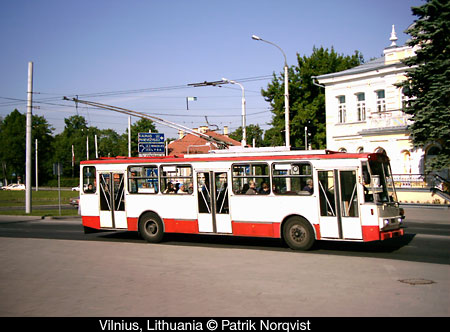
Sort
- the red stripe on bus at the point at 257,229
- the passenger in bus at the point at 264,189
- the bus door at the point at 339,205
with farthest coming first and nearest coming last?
→ the passenger in bus at the point at 264,189
the red stripe on bus at the point at 257,229
the bus door at the point at 339,205

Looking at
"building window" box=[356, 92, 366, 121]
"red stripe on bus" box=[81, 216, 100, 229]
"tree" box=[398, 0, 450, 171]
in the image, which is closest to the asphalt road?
"red stripe on bus" box=[81, 216, 100, 229]

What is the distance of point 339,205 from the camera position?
12367 millimetres

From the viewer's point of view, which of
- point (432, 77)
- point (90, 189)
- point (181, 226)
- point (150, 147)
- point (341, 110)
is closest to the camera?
point (181, 226)

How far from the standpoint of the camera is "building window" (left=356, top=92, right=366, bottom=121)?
39688 millimetres

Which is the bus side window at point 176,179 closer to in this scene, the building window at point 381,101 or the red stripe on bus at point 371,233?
the red stripe on bus at point 371,233

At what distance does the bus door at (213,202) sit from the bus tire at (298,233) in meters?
1.89

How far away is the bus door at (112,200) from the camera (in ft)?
52.6

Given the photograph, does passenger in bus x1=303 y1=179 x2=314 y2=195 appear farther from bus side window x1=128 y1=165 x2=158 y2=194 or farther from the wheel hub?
bus side window x1=128 y1=165 x2=158 y2=194

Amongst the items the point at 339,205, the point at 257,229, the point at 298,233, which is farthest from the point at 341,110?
the point at 339,205

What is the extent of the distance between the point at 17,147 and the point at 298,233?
102231mm

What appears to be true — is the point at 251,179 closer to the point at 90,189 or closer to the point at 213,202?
the point at 213,202

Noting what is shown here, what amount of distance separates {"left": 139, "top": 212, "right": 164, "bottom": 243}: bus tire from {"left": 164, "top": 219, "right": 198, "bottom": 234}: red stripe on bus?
240 millimetres

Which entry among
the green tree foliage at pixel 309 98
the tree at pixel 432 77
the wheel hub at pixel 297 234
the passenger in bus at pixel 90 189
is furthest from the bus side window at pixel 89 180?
the green tree foliage at pixel 309 98
